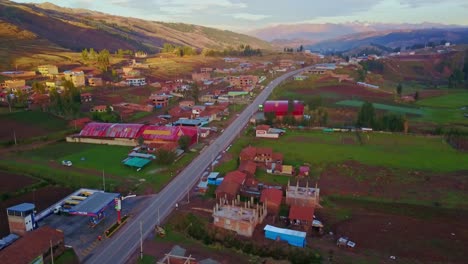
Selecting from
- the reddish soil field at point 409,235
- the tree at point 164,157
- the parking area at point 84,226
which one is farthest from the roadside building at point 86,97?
the reddish soil field at point 409,235

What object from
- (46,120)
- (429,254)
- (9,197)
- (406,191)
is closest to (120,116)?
(46,120)

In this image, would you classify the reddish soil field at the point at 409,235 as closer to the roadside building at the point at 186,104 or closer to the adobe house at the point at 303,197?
the adobe house at the point at 303,197

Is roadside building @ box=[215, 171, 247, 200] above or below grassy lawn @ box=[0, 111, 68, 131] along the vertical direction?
below

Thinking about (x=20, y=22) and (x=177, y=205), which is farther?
(x=20, y=22)

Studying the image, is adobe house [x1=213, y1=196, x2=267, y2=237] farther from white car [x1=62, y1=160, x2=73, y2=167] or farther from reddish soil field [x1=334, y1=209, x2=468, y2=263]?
white car [x1=62, y1=160, x2=73, y2=167]

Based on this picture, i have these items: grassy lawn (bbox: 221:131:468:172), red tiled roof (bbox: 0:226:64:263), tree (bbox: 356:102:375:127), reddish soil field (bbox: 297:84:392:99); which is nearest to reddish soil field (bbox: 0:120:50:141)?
grassy lawn (bbox: 221:131:468:172)

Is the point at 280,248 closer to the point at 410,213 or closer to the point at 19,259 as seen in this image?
the point at 410,213

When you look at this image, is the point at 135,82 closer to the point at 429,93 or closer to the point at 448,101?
the point at 429,93
